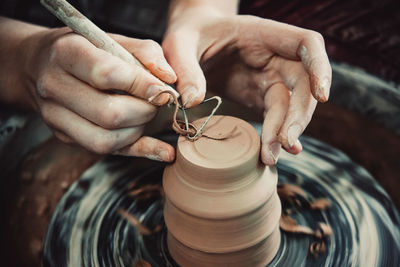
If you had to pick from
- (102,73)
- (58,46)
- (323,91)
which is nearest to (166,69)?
(102,73)

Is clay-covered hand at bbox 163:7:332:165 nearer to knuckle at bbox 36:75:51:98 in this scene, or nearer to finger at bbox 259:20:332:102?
finger at bbox 259:20:332:102

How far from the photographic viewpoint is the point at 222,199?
810 millimetres

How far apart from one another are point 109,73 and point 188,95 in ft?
0.63

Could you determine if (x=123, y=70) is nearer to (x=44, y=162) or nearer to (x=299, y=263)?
(x=299, y=263)

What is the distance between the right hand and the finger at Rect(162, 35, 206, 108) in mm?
49

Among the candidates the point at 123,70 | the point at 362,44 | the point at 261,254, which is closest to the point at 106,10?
the point at 362,44

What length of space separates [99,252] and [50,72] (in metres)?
0.48

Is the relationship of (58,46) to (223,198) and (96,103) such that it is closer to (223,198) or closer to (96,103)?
(96,103)

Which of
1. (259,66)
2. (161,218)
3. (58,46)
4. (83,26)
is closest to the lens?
(83,26)

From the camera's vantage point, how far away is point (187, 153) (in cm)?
82

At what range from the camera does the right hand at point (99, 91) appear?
807 millimetres

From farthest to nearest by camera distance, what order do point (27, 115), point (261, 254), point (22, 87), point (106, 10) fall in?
point (106, 10) < point (27, 115) < point (22, 87) < point (261, 254)

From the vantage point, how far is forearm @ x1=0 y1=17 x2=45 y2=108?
A: 1143 mm

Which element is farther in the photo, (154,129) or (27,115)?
(154,129)
